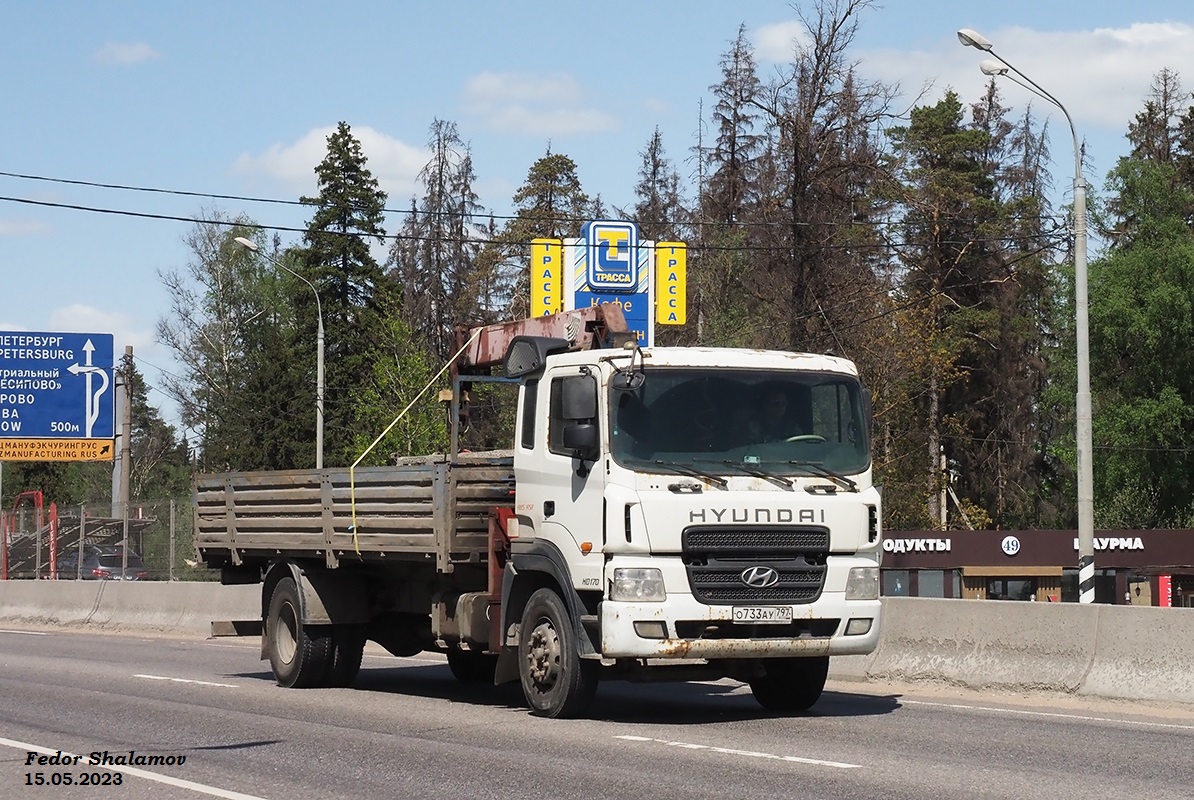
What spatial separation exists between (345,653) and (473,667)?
132 cm

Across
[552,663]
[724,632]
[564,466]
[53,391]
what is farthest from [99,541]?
[724,632]

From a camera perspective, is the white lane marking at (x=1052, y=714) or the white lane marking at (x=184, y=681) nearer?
the white lane marking at (x=1052, y=714)

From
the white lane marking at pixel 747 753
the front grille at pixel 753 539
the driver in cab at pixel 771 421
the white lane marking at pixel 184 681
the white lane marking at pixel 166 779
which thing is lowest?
the white lane marking at pixel 184 681

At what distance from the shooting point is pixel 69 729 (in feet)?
40.3

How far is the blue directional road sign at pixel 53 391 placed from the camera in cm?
3797

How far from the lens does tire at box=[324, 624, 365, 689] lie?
1551 cm

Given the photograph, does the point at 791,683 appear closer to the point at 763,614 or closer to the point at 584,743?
the point at 763,614

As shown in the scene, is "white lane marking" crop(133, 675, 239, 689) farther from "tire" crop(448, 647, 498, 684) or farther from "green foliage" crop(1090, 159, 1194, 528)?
"green foliage" crop(1090, 159, 1194, 528)

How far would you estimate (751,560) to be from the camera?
1174 centimetres

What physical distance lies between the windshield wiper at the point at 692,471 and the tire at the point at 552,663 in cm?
134

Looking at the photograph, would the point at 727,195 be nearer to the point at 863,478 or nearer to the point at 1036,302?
the point at 1036,302

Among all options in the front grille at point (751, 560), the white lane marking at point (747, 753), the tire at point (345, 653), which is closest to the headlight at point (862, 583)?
the front grille at point (751, 560)

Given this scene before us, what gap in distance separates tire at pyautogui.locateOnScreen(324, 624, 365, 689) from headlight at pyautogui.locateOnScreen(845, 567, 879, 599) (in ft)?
17.8

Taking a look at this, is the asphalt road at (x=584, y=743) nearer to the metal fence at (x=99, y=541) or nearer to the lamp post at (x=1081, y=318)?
the lamp post at (x=1081, y=318)
